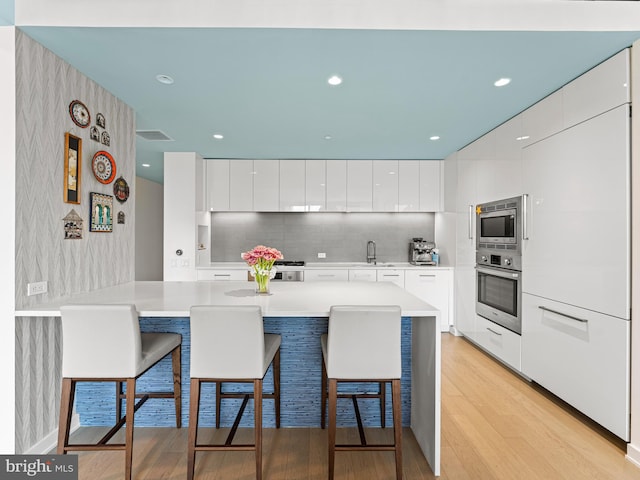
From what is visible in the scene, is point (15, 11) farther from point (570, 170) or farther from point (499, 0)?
point (570, 170)

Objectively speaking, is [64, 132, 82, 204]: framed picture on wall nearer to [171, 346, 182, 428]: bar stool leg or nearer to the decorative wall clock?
the decorative wall clock

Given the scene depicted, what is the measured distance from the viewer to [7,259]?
6.15ft

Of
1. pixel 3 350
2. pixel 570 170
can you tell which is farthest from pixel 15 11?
pixel 570 170

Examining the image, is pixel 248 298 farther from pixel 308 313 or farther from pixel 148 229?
pixel 148 229

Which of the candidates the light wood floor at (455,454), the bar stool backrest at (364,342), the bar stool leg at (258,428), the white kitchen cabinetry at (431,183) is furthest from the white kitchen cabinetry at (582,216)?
the bar stool leg at (258,428)

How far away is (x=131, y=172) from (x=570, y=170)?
3.59 meters

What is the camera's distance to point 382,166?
4.89m

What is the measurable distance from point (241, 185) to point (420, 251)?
2.82 m

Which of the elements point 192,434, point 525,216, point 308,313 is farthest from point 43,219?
point 525,216

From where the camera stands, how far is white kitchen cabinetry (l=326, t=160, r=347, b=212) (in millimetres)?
4879

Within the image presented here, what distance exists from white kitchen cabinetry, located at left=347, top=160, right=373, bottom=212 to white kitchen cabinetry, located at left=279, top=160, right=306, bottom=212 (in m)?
0.66

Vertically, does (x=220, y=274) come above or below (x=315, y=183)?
below

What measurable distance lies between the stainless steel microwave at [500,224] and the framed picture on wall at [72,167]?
3.53 m

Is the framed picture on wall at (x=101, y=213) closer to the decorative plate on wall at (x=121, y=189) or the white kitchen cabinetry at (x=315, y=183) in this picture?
the decorative plate on wall at (x=121, y=189)
